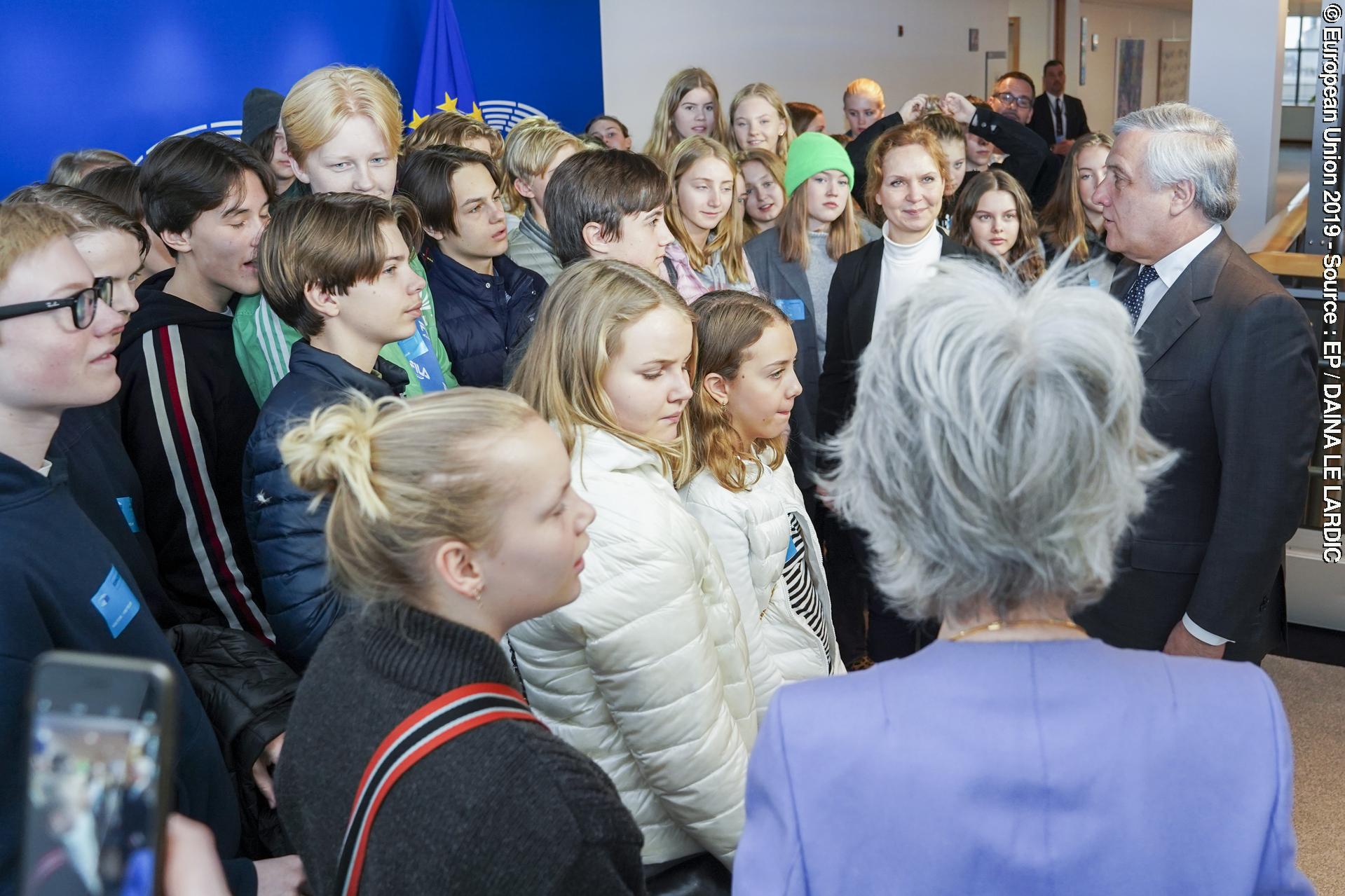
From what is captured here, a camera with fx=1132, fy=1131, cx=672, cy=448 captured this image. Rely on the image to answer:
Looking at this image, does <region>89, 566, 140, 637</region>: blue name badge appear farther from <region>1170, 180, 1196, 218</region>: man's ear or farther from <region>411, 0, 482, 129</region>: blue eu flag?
<region>411, 0, 482, 129</region>: blue eu flag

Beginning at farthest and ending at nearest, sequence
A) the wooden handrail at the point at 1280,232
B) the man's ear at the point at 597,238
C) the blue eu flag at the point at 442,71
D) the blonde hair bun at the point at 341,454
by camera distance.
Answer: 1. the blue eu flag at the point at 442,71
2. the wooden handrail at the point at 1280,232
3. the man's ear at the point at 597,238
4. the blonde hair bun at the point at 341,454

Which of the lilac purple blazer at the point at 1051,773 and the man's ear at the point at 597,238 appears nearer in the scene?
the lilac purple blazer at the point at 1051,773

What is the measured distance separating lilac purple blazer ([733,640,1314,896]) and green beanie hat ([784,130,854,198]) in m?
3.25

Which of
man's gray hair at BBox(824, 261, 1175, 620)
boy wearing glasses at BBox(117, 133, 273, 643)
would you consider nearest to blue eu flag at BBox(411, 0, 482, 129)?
boy wearing glasses at BBox(117, 133, 273, 643)

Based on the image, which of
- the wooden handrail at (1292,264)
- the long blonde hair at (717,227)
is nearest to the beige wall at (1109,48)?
the wooden handrail at (1292,264)

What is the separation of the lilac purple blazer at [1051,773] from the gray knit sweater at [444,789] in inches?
7.8

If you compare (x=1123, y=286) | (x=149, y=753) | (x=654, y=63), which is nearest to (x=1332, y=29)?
(x=1123, y=286)

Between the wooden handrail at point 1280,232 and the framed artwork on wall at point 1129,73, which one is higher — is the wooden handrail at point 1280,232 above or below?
below

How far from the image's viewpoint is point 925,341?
1.01 m


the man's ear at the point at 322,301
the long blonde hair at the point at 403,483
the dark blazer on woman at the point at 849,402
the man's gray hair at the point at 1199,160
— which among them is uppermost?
the man's gray hair at the point at 1199,160

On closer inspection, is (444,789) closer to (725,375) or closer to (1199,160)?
(725,375)

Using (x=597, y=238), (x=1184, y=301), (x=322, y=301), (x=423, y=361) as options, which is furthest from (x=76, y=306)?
(x=1184, y=301)

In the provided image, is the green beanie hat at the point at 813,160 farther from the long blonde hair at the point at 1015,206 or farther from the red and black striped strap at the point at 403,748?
the red and black striped strap at the point at 403,748

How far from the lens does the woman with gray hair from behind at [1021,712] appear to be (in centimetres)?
96
